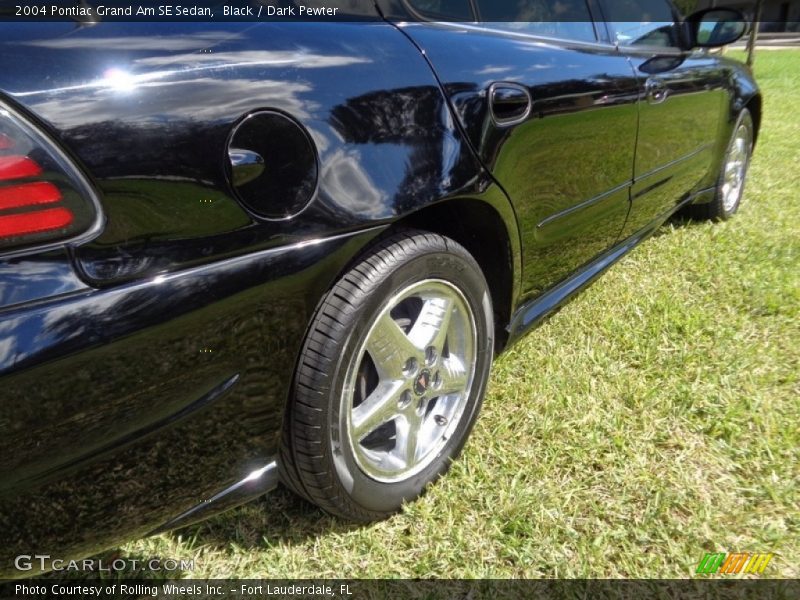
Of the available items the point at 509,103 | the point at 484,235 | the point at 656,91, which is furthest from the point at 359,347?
the point at 656,91

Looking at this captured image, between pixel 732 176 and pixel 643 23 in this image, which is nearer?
pixel 643 23

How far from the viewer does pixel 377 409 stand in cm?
162

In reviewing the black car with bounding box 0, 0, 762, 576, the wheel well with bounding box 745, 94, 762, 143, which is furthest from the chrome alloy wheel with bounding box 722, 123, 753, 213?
the black car with bounding box 0, 0, 762, 576

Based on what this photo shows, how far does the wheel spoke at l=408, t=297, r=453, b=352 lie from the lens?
1737 mm

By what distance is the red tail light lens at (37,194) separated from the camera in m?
0.97

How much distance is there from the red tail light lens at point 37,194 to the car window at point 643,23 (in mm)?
2344

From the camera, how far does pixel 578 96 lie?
2.05 meters

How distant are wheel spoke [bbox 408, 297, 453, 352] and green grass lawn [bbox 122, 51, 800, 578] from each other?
45 centimetres

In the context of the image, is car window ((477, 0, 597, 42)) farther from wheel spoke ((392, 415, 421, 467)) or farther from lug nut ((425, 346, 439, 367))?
wheel spoke ((392, 415, 421, 467))

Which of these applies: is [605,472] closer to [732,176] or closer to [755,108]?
[732,176]

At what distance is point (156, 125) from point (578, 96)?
1.46 metres

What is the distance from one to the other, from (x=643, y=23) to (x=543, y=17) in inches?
39.7

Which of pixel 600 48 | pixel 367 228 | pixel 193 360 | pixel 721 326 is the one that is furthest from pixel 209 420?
pixel 721 326

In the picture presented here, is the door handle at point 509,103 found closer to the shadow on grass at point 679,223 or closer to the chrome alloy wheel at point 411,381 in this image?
the chrome alloy wheel at point 411,381
